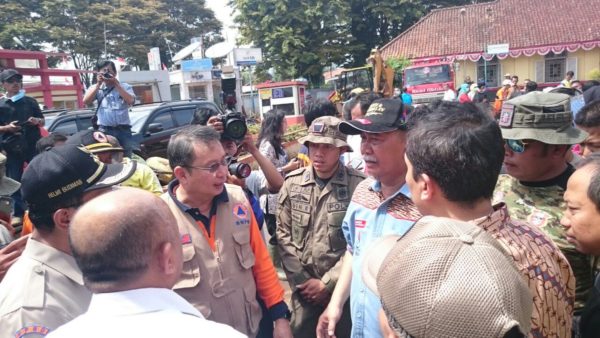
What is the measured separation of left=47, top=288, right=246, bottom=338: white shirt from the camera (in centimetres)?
106

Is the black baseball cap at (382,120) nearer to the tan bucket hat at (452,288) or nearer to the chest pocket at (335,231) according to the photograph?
the chest pocket at (335,231)

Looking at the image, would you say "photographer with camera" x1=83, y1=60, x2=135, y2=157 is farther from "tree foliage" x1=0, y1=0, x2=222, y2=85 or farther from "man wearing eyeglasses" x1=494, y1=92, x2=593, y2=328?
"tree foliage" x1=0, y1=0, x2=222, y2=85

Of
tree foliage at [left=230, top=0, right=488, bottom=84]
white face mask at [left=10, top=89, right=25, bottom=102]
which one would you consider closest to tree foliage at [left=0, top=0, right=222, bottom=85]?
tree foliage at [left=230, top=0, right=488, bottom=84]

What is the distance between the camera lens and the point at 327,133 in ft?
9.05

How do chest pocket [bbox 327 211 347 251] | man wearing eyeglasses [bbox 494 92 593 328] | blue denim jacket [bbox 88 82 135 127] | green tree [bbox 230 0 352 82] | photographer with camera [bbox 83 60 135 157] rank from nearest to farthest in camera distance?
man wearing eyeglasses [bbox 494 92 593 328] < chest pocket [bbox 327 211 347 251] < photographer with camera [bbox 83 60 135 157] < blue denim jacket [bbox 88 82 135 127] < green tree [bbox 230 0 352 82]

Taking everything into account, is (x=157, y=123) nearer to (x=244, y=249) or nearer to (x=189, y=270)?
(x=244, y=249)

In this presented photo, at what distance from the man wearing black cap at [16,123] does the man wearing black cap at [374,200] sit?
4538mm

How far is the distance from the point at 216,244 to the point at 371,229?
0.75 m

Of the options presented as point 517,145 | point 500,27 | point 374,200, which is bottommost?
point 374,200

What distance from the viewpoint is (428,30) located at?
28.3 metres

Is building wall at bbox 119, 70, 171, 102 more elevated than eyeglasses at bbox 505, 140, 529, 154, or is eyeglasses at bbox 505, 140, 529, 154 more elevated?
building wall at bbox 119, 70, 171, 102

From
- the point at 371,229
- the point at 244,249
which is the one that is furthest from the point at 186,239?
the point at 371,229

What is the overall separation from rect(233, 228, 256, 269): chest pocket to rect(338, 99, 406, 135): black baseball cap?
2.46 ft

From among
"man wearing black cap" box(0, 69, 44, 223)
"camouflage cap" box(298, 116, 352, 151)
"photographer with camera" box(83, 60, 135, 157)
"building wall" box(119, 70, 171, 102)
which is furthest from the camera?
"building wall" box(119, 70, 171, 102)
